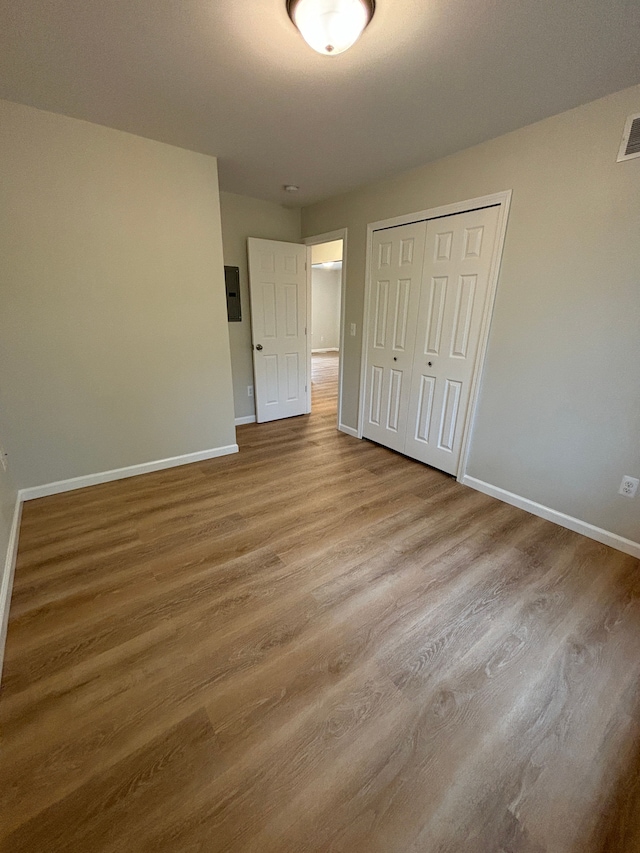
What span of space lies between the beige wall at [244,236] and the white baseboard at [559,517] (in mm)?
2665

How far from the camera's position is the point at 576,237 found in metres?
1.95

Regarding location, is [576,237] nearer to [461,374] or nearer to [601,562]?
[461,374]

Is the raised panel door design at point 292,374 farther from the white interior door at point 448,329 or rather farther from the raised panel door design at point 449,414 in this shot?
the raised panel door design at point 449,414

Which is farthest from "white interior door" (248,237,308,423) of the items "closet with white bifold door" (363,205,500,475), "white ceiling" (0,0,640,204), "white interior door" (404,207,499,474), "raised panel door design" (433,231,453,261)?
"raised panel door design" (433,231,453,261)

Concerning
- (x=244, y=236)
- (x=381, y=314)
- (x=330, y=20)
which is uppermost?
(x=330, y=20)

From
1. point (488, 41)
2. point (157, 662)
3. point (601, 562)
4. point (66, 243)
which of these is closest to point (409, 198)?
point (488, 41)

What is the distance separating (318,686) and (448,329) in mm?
2488

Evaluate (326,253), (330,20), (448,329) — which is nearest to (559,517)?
(448,329)

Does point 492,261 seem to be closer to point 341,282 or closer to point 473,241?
point 473,241

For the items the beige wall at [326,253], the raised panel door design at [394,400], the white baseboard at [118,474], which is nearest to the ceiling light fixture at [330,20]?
the raised panel door design at [394,400]

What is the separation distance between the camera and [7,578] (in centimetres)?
171

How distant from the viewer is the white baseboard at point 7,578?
148 cm

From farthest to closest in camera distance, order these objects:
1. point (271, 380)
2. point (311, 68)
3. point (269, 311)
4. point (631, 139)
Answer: point (271, 380)
point (269, 311)
point (631, 139)
point (311, 68)

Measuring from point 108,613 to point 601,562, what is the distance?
269 cm
